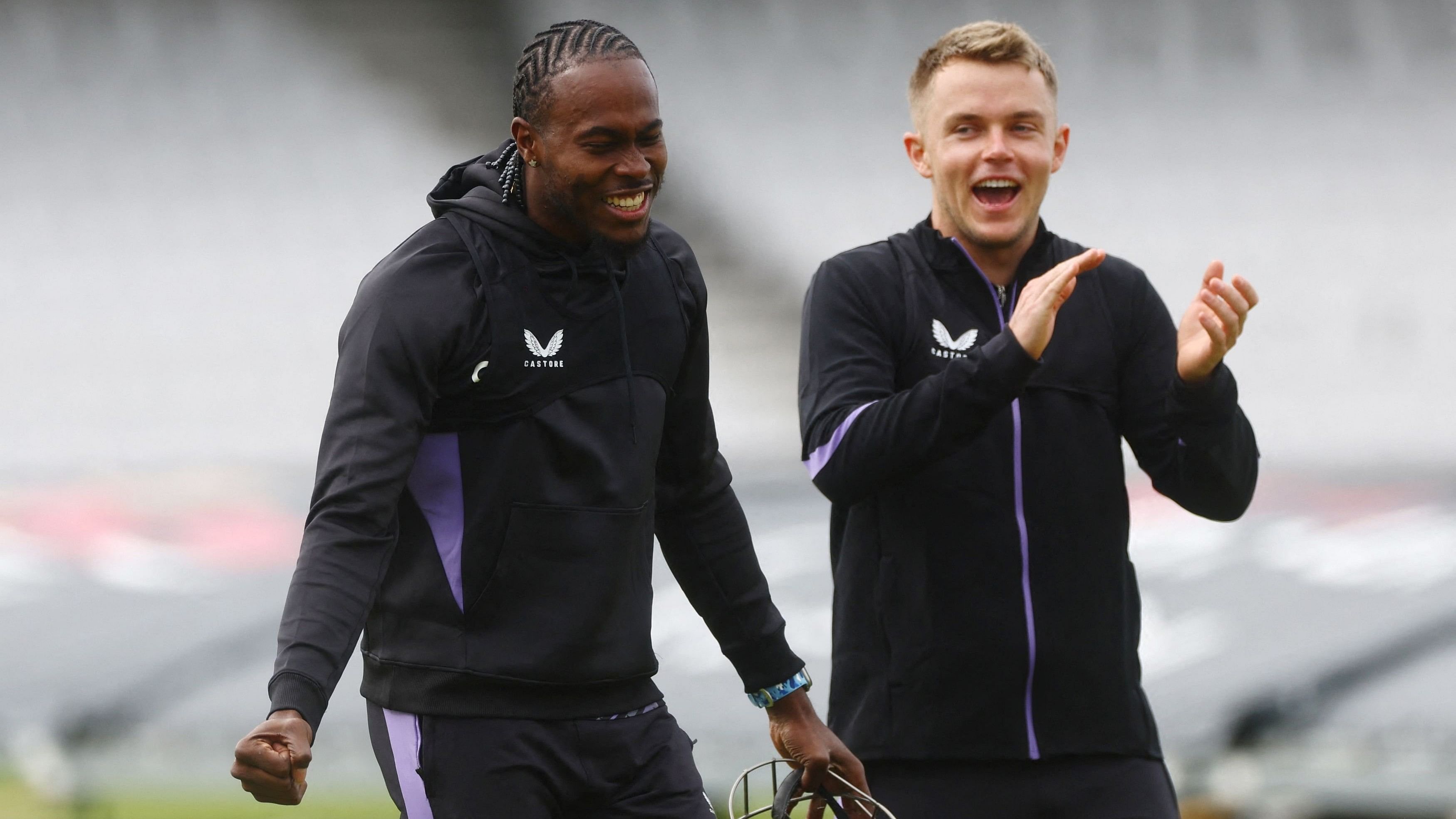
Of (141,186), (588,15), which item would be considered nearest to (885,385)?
(588,15)

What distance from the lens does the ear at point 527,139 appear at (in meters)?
2.03

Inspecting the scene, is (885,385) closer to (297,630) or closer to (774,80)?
(297,630)

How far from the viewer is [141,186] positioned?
8891 millimetres

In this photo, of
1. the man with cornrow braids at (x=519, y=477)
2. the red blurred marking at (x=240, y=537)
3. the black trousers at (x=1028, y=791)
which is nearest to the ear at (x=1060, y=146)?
the man with cornrow braids at (x=519, y=477)

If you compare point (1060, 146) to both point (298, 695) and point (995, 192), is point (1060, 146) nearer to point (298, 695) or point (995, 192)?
point (995, 192)

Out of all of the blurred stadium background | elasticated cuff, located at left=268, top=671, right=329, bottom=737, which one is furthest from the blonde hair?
the blurred stadium background

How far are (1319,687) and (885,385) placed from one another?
4583 millimetres

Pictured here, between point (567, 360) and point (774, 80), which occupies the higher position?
point (774, 80)

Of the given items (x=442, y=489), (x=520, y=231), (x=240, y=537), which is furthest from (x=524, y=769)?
(x=240, y=537)

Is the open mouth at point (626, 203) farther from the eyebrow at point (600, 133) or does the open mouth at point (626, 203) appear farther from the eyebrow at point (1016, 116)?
the eyebrow at point (1016, 116)

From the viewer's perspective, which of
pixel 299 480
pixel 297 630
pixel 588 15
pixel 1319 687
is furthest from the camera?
pixel 588 15

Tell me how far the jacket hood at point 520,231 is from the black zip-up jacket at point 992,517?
44 cm

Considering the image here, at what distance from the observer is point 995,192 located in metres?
2.49

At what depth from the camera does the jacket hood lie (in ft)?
6.68
